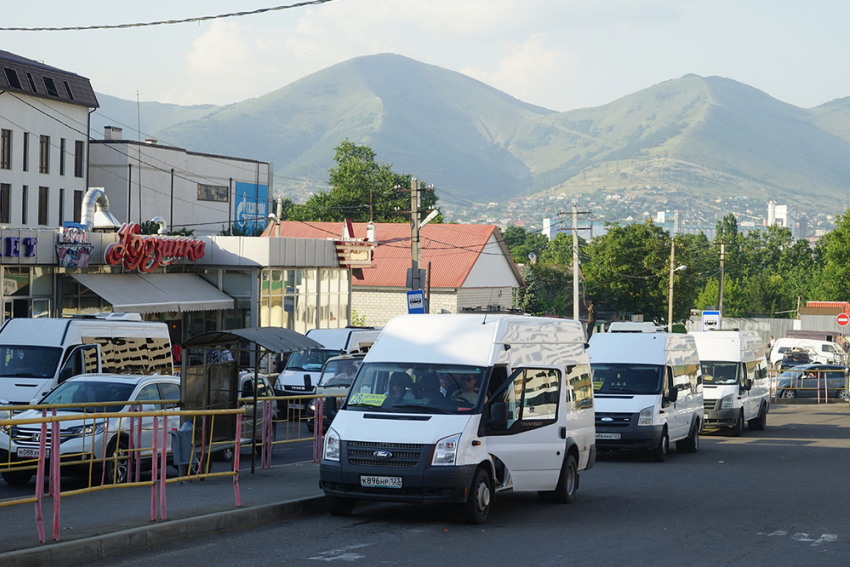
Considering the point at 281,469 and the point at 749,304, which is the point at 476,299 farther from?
the point at 749,304

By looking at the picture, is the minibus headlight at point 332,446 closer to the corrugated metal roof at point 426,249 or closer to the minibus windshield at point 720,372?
the minibus windshield at point 720,372

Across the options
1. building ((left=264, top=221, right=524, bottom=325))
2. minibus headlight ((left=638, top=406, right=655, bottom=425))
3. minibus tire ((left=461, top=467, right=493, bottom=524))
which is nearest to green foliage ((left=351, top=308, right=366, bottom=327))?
building ((left=264, top=221, right=524, bottom=325))

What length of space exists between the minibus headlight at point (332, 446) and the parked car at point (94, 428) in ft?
6.91

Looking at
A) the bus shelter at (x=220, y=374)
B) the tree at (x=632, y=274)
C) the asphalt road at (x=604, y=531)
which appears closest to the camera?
the asphalt road at (x=604, y=531)

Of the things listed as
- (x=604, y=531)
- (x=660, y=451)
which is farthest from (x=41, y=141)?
(x=604, y=531)

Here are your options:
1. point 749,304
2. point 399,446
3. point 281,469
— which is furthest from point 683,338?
point 749,304

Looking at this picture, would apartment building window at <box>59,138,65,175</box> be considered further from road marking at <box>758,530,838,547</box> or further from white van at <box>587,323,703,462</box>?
road marking at <box>758,530,838,547</box>

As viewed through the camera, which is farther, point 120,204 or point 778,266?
point 778,266

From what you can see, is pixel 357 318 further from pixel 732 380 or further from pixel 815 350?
pixel 732 380

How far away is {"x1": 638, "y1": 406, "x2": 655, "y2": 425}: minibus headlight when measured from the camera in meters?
19.0

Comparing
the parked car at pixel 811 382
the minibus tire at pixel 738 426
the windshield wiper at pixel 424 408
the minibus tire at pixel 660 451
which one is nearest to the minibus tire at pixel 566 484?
the windshield wiper at pixel 424 408

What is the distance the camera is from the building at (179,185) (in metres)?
68.1

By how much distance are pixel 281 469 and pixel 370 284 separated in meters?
45.3

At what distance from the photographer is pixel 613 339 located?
2103 centimetres
